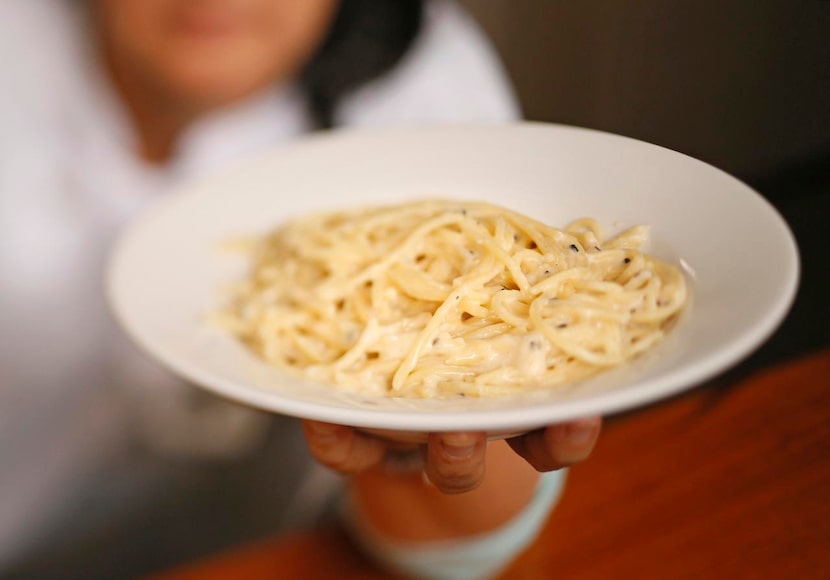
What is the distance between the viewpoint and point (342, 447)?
498 mm

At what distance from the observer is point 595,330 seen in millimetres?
387

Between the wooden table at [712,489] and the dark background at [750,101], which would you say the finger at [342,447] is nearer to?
the wooden table at [712,489]

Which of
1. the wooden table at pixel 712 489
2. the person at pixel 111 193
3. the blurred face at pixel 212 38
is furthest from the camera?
the person at pixel 111 193

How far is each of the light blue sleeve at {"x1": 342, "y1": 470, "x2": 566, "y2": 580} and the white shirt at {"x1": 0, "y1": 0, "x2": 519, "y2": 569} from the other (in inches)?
26.6

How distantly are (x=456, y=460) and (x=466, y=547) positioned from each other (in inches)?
10.7

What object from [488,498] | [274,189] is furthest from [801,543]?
[274,189]

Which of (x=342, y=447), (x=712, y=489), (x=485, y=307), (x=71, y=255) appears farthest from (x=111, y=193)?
(x=712, y=489)

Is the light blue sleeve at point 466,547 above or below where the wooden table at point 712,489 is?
below

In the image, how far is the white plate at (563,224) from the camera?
1.11 ft

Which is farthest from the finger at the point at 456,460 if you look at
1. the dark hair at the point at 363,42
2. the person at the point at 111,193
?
the dark hair at the point at 363,42

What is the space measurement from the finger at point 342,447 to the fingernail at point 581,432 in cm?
16

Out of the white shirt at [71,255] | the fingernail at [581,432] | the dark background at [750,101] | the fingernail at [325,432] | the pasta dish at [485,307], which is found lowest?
the white shirt at [71,255]

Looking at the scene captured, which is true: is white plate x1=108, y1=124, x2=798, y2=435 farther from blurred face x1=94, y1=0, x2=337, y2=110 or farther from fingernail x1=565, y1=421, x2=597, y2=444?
blurred face x1=94, y1=0, x2=337, y2=110

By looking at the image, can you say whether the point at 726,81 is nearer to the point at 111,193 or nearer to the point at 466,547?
the point at 466,547
